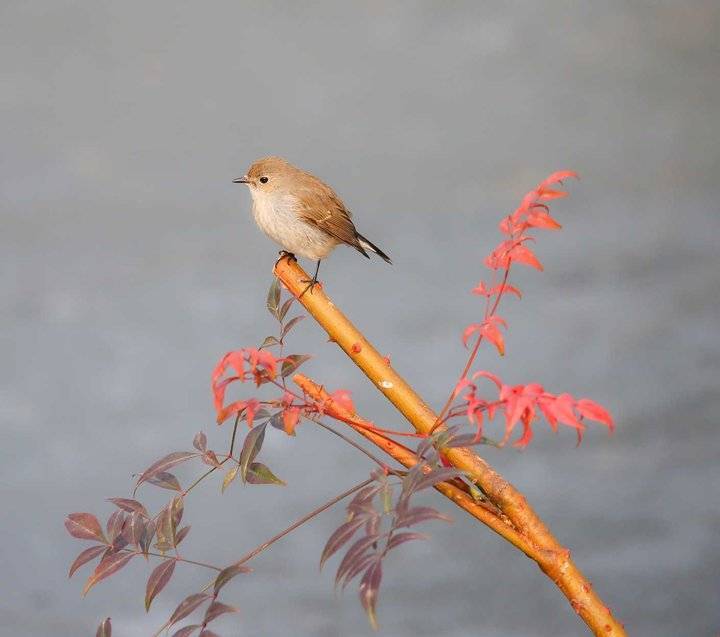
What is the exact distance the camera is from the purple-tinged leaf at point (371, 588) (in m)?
0.90

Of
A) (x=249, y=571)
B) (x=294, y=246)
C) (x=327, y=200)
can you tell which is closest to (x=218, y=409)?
(x=249, y=571)

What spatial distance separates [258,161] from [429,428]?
1024 mm

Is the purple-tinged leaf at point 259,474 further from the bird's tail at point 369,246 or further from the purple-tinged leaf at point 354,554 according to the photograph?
the bird's tail at point 369,246

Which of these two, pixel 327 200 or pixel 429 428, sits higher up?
pixel 327 200

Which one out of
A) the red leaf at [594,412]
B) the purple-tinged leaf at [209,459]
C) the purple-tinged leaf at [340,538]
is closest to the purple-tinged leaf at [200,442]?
the purple-tinged leaf at [209,459]

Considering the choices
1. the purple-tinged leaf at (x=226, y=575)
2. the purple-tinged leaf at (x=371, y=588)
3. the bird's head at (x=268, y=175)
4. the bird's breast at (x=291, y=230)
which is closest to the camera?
the purple-tinged leaf at (x=371, y=588)

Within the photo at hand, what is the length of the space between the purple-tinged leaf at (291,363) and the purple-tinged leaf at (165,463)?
17cm

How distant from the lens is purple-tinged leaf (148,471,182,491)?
125 cm

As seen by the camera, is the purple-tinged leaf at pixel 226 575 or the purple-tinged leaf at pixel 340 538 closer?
the purple-tinged leaf at pixel 340 538

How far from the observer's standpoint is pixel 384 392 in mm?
1287

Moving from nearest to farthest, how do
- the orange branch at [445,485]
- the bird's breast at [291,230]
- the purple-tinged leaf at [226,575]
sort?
the purple-tinged leaf at [226,575] < the orange branch at [445,485] < the bird's breast at [291,230]

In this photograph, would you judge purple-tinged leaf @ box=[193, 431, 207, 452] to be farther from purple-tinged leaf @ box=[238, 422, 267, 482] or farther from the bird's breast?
the bird's breast

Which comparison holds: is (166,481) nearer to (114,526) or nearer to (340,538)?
(114,526)

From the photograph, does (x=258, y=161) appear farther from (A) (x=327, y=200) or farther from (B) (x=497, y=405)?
→ (B) (x=497, y=405)
